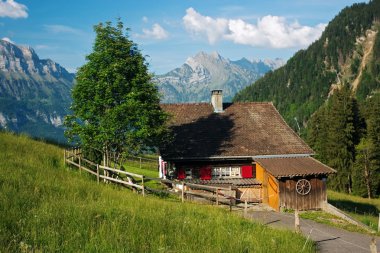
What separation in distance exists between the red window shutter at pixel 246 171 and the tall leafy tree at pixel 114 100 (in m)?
9.87

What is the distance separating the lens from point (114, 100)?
24.1 metres

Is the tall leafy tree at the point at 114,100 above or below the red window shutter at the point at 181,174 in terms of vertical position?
above

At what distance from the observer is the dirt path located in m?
16.3

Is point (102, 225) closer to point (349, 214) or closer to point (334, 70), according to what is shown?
point (349, 214)

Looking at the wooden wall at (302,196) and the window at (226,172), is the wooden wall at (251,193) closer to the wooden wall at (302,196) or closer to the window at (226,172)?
the window at (226,172)

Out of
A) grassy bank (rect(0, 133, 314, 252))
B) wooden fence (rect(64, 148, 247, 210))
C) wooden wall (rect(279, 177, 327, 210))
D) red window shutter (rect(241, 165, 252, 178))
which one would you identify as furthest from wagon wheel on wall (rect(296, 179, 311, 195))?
grassy bank (rect(0, 133, 314, 252))

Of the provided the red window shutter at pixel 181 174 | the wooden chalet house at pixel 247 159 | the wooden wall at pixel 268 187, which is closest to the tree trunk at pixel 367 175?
the wooden chalet house at pixel 247 159

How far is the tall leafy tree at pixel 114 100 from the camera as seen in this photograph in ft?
76.4

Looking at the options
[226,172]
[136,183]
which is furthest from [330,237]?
[226,172]

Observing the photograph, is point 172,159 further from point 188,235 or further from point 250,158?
point 188,235

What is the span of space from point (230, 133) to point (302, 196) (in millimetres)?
8567

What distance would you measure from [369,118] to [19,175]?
186 ft

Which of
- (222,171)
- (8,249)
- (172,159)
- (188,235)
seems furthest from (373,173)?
(8,249)

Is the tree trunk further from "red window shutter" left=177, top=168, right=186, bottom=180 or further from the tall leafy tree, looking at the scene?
the tall leafy tree
